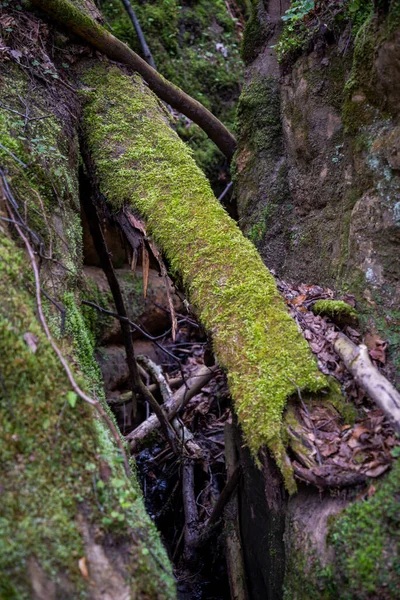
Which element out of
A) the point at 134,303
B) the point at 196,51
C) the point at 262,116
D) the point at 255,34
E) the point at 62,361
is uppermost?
the point at 196,51

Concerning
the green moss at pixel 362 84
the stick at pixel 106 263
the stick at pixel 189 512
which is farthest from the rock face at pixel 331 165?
the stick at pixel 189 512

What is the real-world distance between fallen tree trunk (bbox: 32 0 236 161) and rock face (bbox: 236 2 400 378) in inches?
26.0

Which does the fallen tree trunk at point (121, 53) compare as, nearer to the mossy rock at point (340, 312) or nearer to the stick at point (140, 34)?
the stick at point (140, 34)

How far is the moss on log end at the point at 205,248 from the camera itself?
2.54 metres

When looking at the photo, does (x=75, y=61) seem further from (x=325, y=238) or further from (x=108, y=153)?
(x=325, y=238)

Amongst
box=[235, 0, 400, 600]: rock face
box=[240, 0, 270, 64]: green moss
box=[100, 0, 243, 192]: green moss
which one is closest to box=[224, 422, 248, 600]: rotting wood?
box=[235, 0, 400, 600]: rock face

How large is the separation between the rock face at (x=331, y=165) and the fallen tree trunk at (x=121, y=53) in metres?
0.66

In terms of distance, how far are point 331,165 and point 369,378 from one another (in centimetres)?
199

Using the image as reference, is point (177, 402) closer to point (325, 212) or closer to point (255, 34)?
point (325, 212)

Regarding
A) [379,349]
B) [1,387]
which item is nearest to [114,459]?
[1,387]

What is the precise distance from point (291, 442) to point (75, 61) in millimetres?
3870

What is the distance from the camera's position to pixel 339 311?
304 cm

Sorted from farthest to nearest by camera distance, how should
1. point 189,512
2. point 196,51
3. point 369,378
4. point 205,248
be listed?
point 196,51 → point 189,512 → point 205,248 → point 369,378

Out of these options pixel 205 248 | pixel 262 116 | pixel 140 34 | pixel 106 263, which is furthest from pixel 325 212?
pixel 140 34
